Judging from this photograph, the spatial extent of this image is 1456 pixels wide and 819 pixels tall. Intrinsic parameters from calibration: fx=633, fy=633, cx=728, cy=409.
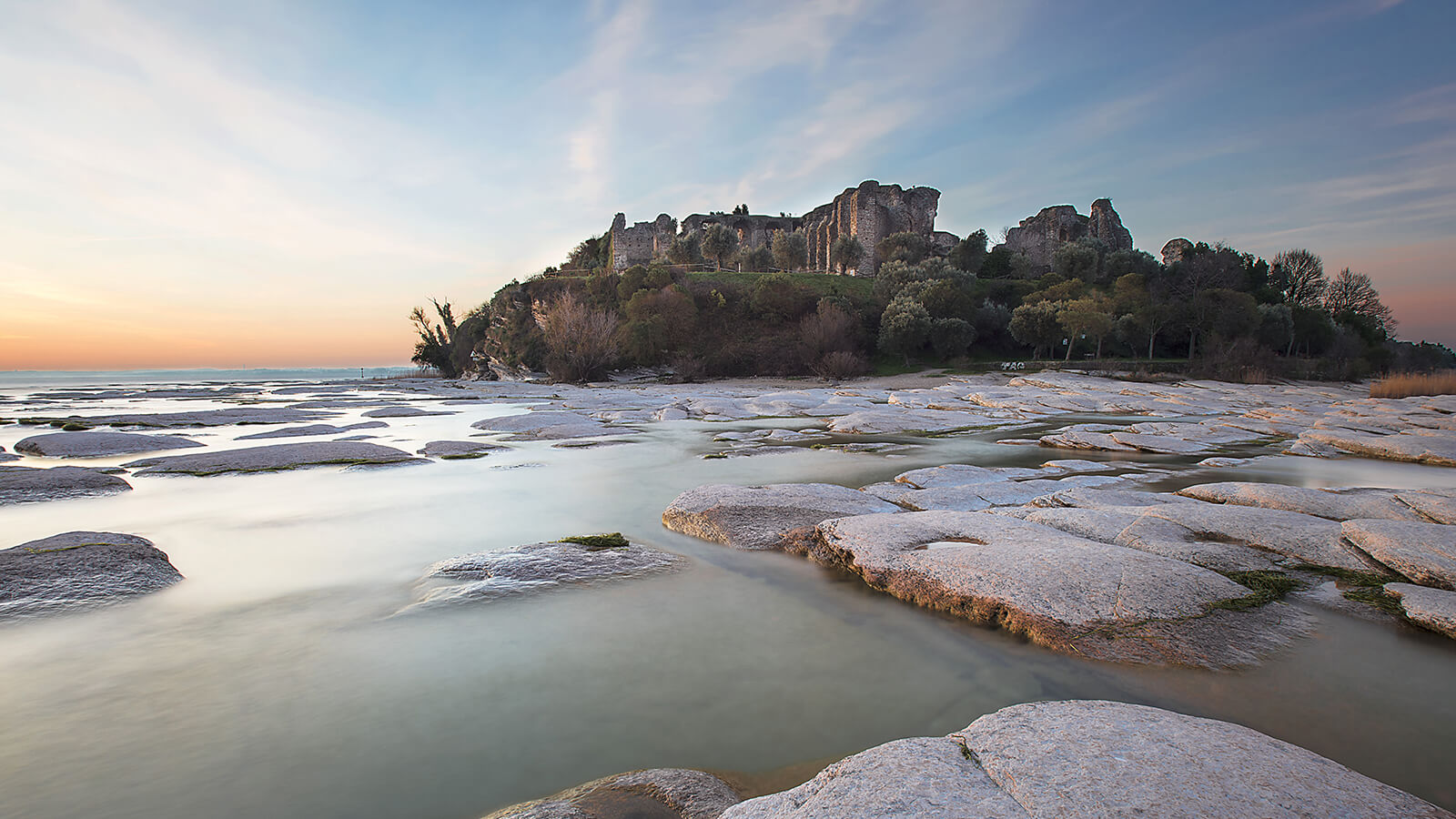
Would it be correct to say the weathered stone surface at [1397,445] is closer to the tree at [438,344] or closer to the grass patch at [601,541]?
the grass patch at [601,541]

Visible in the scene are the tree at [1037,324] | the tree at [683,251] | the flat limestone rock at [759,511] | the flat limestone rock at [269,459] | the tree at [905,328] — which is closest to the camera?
the flat limestone rock at [759,511]

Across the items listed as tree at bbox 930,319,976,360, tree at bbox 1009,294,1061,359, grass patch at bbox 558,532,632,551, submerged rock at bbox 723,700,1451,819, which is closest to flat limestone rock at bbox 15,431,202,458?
grass patch at bbox 558,532,632,551

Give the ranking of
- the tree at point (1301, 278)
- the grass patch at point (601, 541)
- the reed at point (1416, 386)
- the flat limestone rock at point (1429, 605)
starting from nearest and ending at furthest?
the flat limestone rock at point (1429, 605), the grass patch at point (601, 541), the reed at point (1416, 386), the tree at point (1301, 278)

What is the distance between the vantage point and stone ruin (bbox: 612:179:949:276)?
55.2 meters

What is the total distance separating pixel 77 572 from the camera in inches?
137

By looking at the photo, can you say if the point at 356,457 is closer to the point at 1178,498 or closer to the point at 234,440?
the point at 234,440

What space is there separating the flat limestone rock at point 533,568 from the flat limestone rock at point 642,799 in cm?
180

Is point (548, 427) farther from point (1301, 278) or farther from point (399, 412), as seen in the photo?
point (1301, 278)

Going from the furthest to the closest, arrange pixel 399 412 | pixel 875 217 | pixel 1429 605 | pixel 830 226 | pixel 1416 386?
1. pixel 830 226
2. pixel 875 217
3. pixel 1416 386
4. pixel 399 412
5. pixel 1429 605

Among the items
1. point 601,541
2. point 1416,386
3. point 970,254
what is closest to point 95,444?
point 601,541

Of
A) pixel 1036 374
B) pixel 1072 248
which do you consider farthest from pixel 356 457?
pixel 1072 248

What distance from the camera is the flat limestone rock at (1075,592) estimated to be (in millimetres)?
2727

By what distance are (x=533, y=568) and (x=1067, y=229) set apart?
62282 mm

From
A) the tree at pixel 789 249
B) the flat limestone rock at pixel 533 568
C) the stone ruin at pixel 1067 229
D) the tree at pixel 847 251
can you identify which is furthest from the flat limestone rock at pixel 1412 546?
the stone ruin at pixel 1067 229
